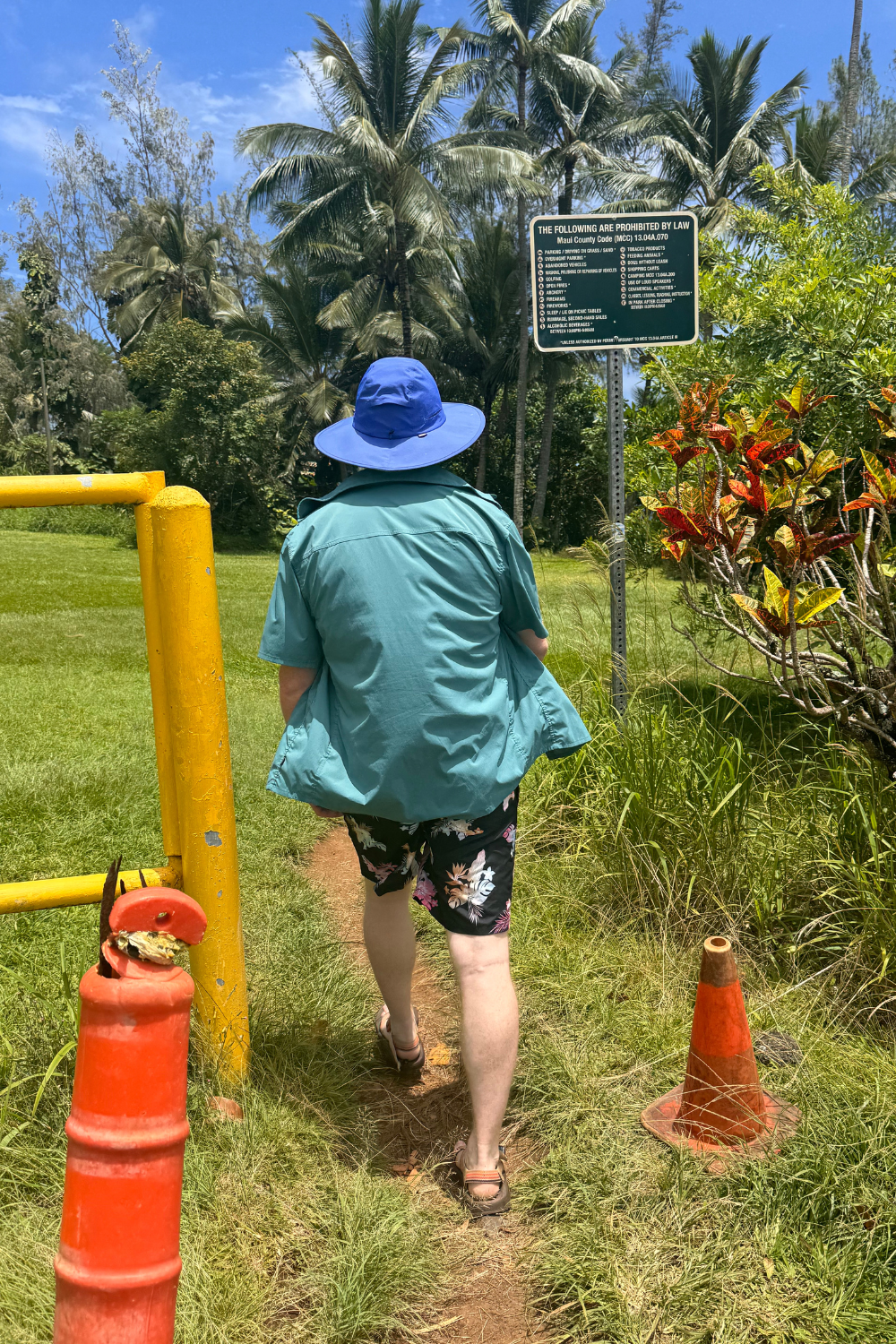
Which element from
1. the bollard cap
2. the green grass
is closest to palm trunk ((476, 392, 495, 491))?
the green grass

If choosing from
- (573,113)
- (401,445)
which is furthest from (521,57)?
(401,445)

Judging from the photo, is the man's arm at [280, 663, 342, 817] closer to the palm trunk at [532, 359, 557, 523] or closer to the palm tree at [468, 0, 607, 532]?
the palm tree at [468, 0, 607, 532]

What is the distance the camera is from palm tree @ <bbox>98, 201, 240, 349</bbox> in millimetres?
33875

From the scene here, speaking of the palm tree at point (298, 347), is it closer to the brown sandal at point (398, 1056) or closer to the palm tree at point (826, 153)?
the palm tree at point (826, 153)

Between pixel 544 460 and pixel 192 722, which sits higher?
pixel 544 460

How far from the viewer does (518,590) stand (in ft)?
6.56

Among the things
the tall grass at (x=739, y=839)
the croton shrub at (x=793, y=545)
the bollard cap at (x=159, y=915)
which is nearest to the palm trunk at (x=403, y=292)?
the tall grass at (x=739, y=839)

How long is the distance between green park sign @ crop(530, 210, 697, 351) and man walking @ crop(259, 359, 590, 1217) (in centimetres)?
182

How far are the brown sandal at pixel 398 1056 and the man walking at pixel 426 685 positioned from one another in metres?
0.40

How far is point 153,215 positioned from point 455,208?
12.5m

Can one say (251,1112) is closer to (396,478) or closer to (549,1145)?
(549,1145)

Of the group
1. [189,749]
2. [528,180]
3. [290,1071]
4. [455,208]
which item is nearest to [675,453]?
[189,749]

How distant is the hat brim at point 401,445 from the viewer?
195cm

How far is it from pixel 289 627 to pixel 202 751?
1.16 feet
